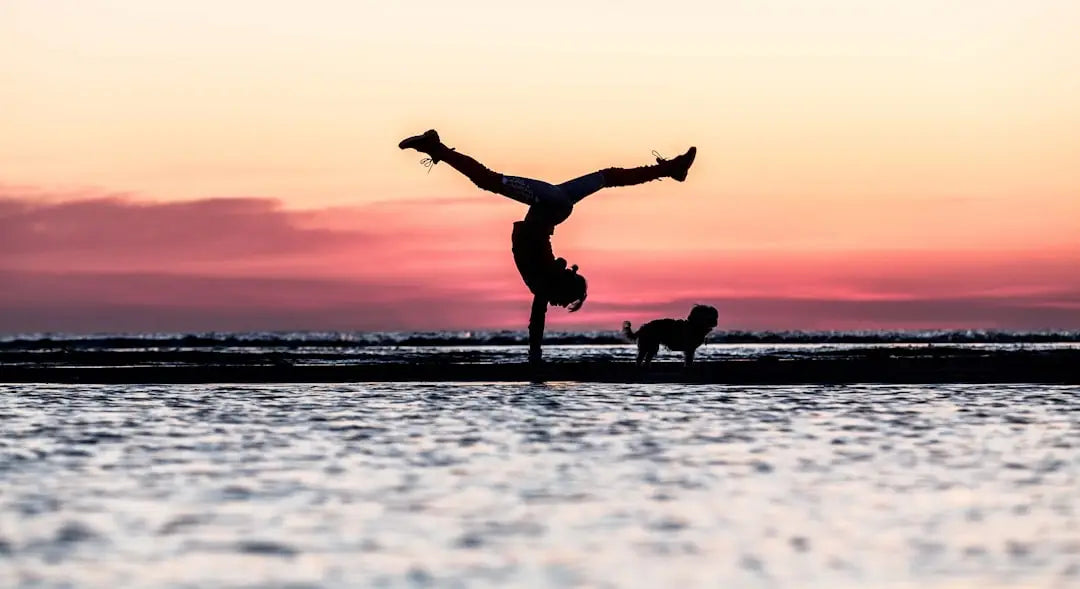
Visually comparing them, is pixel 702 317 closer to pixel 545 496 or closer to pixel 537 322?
pixel 537 322

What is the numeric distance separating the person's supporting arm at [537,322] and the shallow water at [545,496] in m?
4.45

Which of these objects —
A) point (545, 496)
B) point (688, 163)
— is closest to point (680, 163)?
point (688, 163)

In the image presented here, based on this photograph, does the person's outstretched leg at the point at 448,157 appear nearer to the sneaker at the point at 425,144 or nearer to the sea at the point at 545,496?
the sneaker at the point at 425,144

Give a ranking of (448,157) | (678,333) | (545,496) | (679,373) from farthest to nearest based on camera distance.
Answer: (678,333), (679,373), (448,157), (545,496)

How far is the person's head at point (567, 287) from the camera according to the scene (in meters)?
21.7

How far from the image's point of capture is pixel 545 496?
33.6ft

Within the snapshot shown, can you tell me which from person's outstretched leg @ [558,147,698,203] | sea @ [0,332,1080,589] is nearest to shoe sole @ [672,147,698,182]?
person's outstretched leg @ [558,147,698,203]

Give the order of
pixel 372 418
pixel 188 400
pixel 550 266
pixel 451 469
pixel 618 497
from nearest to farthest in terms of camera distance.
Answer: pixel 618 497, pixel 451 469, pixel 372 418, pixel 188 400, pixel 550 266

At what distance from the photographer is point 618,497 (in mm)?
10141

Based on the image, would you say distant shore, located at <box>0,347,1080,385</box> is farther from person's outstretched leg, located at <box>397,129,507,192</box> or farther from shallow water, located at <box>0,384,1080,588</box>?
shallow water, located at <box>0,384,1080,588</box>

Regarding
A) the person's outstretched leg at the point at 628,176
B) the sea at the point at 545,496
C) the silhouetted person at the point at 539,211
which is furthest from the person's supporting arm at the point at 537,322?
the sea at the point at 545,496

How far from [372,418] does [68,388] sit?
7678mm

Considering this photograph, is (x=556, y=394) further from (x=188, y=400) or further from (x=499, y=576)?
(x=499, y=576)

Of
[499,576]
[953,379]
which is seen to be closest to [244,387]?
[953,379]
